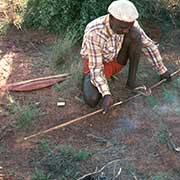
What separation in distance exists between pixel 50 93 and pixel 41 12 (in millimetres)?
1476

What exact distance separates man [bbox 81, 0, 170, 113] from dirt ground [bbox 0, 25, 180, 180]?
0.61ft

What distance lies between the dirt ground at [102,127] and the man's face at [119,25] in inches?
29.8

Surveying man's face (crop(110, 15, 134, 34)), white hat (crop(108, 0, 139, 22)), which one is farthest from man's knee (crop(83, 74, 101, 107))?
white hat (crop(108, 0, 139, 22))

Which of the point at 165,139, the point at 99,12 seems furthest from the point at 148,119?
the point at 99,12

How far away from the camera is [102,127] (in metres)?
4.16

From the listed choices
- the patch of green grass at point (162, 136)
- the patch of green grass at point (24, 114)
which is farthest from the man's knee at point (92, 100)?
the patch of green grass at point (162, 136)

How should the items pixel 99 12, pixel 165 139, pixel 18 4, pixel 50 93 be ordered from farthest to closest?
pixel 18 4, pixel 99 12, pixel 50 93, pixel 165 139

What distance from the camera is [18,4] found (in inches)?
235

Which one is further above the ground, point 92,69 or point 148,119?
point 92,69

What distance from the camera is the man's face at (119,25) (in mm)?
3955

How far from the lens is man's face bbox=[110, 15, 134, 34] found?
3955 mm

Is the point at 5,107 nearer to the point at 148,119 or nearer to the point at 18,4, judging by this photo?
the point at 148,119

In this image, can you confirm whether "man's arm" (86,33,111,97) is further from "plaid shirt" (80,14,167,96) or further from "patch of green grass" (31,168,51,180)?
"patch of green grass" (31,168,51,180)

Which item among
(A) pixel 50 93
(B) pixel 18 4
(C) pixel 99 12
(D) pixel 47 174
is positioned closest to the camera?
(D) pixel 47 174
